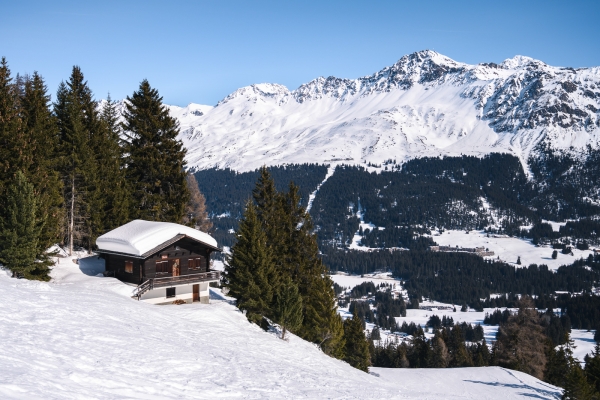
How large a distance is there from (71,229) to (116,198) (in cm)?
556

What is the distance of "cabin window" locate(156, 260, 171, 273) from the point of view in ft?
139

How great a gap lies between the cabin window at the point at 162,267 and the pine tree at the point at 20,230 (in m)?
10.9

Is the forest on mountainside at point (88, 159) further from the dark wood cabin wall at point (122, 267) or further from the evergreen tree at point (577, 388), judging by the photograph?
the evergreen tree at point (577, 388)

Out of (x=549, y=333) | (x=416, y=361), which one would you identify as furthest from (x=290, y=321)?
(x=549, y=333)

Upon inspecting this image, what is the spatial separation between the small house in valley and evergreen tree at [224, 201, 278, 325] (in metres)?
4.87

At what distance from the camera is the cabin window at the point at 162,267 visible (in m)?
42.5

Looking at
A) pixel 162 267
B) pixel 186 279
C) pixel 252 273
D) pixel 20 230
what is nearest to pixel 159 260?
pixel 162 267

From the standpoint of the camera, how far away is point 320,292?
148 ft

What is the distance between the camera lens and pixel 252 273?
4003cm

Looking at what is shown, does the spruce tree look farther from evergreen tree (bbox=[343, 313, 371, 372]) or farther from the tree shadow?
the tree shadow

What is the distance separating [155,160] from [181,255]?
1087 cm

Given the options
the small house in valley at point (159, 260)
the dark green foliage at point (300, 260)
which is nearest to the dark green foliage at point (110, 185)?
the small house in valley at point (159, 260)

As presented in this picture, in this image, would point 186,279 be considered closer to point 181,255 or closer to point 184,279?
point 184,279

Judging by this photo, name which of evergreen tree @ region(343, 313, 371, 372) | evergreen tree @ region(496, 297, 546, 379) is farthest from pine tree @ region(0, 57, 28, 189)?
evergreen tree @ region(496, 297, 546, 379)
